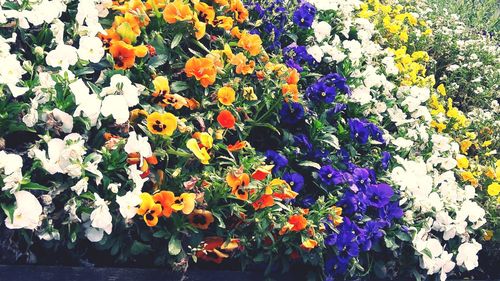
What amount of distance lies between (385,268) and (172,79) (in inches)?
48.8

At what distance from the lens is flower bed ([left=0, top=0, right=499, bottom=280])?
91.6 inches

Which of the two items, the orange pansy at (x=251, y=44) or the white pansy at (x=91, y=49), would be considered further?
the orange pansy at (x=251, y=44)

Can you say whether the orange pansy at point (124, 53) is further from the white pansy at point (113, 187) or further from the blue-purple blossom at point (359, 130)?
the blue-purple blossom at point (359, 130)

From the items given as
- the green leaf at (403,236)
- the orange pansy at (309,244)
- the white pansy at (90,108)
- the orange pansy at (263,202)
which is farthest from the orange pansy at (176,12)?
the green leaf at (403,236)

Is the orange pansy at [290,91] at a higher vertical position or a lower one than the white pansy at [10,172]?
lower

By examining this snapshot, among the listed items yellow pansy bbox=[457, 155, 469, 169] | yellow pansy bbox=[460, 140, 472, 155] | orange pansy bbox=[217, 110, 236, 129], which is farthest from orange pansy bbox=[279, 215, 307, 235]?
yellow pansy bbox=[460, 140, 472, 155]

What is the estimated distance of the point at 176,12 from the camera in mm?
2826

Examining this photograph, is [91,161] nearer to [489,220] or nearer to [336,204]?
[336,204]

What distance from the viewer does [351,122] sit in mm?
3100

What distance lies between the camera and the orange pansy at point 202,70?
109 inches

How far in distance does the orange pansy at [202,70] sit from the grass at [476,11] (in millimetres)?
3695

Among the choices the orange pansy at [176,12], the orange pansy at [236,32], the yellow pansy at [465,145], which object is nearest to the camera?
the orange pansy at [176,12]

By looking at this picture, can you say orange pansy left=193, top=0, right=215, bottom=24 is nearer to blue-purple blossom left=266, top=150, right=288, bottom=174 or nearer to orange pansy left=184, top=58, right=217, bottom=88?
orange pansy left=184, top=58, right=217, bottom=88

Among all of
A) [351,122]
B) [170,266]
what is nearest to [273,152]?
[351,122]
